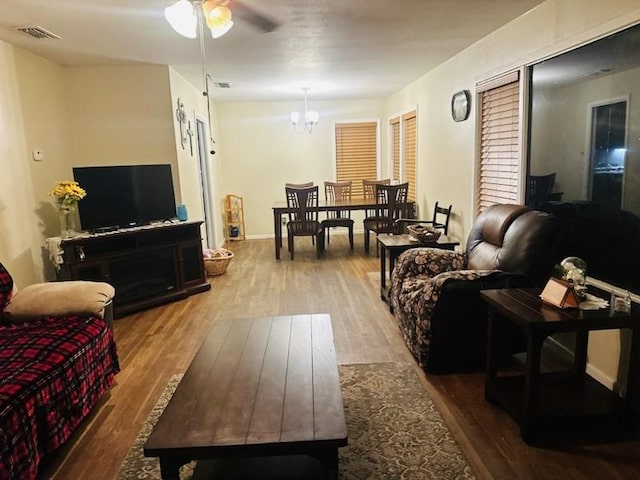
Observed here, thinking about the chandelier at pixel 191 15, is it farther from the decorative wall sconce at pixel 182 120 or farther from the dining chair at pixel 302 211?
the dining chair at pixel 302 211

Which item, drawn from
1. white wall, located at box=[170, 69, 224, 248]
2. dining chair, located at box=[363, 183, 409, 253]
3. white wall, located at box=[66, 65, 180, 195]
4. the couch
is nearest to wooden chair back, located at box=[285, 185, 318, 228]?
dining chair, located at box=[363, 183, 409, 253]

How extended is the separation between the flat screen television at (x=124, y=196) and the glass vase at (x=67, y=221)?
0.11 m

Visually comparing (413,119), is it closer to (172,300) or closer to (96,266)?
(172,300)

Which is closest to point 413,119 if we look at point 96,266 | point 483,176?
point 483,176

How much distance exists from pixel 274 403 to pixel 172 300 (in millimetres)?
3083

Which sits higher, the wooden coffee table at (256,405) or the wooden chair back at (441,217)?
the wooden chair back at (441,217)

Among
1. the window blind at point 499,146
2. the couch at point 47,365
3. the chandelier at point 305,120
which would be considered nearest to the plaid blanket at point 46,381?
the couch at point 47,365

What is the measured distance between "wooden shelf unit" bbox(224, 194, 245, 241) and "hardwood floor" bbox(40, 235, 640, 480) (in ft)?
6.25

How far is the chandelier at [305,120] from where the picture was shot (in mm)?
7297

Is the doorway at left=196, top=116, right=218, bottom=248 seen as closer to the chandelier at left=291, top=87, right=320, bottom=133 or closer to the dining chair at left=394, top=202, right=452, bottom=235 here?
the chandelier at left=291, top=87, right=320, bottom=133

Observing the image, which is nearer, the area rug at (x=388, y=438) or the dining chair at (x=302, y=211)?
the area rug at (x=388, y=438)

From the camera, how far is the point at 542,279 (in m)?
2.63

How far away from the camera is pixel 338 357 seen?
3061 millimetres

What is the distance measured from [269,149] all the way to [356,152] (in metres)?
1.60
